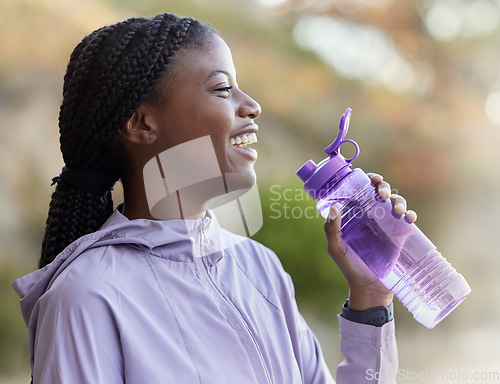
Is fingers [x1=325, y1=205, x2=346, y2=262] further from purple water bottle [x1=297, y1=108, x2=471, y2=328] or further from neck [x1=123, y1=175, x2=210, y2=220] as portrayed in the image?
neck [x1=123, y1=175, x2=210, y2=220]

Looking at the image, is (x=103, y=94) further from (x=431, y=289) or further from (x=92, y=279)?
(x=431, y=289)

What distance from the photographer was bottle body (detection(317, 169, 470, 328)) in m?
0.92

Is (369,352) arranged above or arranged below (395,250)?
below

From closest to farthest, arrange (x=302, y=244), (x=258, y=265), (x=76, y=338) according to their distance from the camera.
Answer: (x=76, y=338), (x=258, y=265), (x=302, y=244)

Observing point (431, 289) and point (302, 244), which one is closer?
point (431, 289)

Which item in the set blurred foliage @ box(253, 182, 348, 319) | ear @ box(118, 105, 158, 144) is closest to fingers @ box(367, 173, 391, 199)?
ear @ box(118, 105, 158, 144)

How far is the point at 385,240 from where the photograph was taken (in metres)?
0.92

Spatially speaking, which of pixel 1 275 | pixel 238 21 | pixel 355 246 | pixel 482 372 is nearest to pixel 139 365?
pixel 355 246

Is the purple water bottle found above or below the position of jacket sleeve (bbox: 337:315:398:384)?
above

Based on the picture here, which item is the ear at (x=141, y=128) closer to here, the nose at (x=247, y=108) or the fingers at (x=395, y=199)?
the nose at (x=247, y=108)

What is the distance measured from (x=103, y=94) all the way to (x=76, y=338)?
1.26 feet

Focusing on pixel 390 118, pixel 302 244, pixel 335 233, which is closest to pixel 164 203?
pixel 335 233

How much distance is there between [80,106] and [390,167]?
190cm

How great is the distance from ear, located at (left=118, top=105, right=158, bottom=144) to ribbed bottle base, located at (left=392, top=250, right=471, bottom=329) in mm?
494
